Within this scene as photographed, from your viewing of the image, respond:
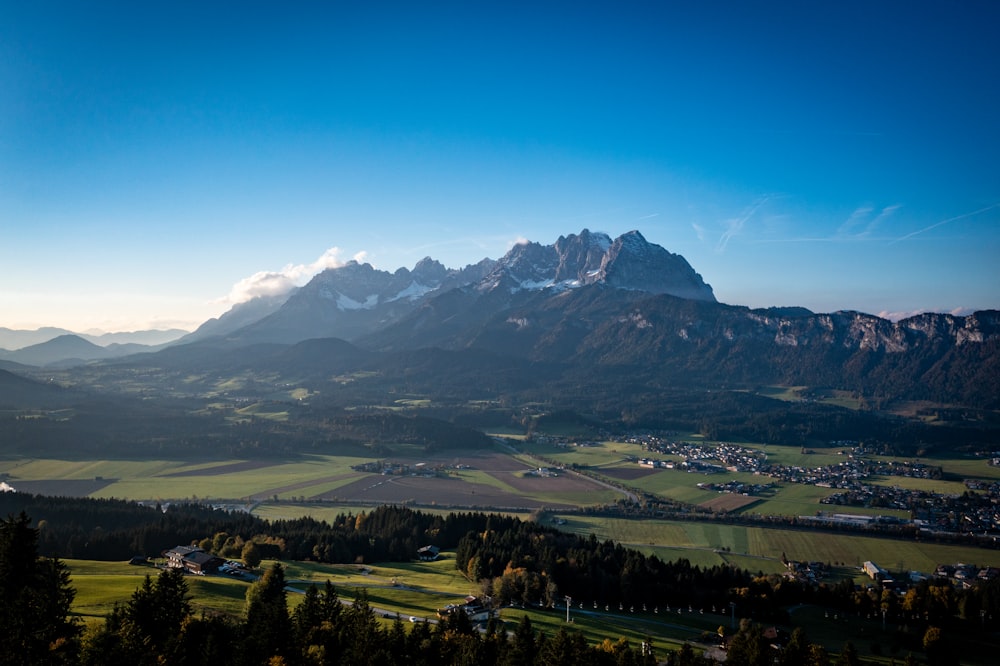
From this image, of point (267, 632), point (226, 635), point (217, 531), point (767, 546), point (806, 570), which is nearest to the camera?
point (226, 635)

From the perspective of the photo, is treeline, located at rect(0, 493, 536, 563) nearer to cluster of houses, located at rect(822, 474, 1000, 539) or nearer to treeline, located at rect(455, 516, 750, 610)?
treeline, located at rect(455, 516, 750, 610)

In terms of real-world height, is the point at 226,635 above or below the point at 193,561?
above

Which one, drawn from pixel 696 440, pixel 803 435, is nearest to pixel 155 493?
pixel 696 440

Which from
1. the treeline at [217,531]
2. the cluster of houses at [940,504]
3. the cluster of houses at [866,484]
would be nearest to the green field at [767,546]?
the cluster of houses at [866,484]

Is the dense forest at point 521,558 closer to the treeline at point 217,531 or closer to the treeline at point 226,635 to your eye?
the treeline at point 217,531

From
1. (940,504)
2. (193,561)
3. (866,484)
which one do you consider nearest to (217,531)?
(193,561)

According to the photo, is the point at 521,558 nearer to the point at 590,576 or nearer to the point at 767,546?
the point at 590,576

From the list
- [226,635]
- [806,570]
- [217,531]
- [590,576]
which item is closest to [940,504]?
[806,570]

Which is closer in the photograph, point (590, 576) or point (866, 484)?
point (590, 576)

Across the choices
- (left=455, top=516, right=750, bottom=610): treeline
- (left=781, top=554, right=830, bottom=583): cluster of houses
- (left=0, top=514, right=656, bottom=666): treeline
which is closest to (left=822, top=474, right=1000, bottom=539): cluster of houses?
(left=781, top=554, right=830, bottom=583): cluster of houses

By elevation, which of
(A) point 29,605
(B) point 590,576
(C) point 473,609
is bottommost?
(C) point 473,609

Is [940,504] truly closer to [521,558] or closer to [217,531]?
[521,558]

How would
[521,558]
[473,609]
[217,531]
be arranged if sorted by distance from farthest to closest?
1. [217,531]
2. [521,558]
3. [473,609]
